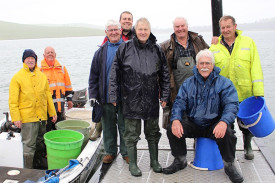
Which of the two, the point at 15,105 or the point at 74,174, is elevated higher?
the point at 15,105

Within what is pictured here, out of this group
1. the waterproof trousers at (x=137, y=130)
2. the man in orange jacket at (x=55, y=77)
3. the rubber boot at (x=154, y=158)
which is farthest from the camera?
the man in orange jacket at (x=55, y=77)

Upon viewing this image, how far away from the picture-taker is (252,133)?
3.70m

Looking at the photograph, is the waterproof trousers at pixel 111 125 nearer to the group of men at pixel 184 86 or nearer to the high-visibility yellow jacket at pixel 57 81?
the group of men at pixel 184 86

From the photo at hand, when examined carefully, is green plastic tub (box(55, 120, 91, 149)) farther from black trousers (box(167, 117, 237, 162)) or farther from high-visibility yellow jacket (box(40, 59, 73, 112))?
black trousers (box(167, 117, 237, 162))

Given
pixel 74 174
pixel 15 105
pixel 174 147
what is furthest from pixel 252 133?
pixel 15 105

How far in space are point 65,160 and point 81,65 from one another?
86.6ft

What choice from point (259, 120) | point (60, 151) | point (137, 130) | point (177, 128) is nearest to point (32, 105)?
point (60, 151)

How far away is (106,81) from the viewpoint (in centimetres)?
373

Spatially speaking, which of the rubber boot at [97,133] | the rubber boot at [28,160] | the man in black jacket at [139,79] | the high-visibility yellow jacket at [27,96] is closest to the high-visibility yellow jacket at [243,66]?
the man in black jacket at [139,79]

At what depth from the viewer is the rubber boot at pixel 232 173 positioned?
10.9 ft

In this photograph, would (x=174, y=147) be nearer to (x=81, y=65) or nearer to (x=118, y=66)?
(x=118, y=66)

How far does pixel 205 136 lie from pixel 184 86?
61cm

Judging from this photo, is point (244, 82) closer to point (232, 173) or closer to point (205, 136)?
point (205, 136)

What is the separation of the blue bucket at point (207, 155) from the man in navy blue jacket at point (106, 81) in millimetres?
931
